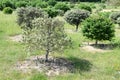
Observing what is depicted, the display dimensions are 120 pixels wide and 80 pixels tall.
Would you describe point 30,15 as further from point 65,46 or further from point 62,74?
point 62,74

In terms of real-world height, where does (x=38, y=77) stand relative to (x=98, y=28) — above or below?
below

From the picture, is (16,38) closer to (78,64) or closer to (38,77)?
(78,64)

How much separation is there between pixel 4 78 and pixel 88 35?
8.16 meters

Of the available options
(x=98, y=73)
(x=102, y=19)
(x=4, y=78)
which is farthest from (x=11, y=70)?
(x=102, y=19)

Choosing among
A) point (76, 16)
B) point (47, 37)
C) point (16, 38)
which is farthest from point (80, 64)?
point (76, 16)

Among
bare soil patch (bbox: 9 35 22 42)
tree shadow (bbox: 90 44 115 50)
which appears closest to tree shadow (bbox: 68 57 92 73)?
tree shadow (bbox: 90 44 115 50)

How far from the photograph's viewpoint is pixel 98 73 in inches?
498

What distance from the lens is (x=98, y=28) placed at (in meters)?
18.0

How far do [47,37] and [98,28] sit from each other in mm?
5633

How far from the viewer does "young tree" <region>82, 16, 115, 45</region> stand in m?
18.0

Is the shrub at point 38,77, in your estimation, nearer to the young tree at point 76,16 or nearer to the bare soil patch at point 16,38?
the bare soil patch at point 16,38

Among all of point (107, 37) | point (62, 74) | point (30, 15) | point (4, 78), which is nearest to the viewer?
point (4, 78)

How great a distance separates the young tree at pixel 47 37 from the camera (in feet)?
43.9

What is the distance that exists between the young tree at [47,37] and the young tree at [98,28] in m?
4.67
